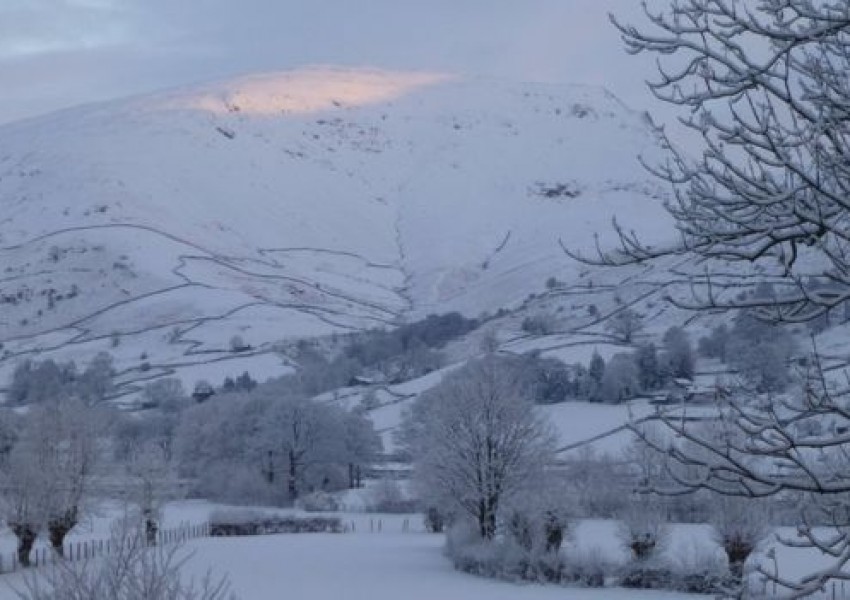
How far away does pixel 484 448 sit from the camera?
6009cm

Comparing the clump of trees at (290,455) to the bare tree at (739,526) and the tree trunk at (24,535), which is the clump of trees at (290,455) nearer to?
the tree trunk at (24,535)

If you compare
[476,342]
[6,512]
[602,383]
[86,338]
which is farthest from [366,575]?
[86,338]

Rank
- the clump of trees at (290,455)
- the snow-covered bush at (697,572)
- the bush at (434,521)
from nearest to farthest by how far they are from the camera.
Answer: the snow-covered bush at (697,572)
the bush at (434,521)
the clump of trees at (290,455)

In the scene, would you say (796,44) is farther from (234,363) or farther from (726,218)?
(234,363)

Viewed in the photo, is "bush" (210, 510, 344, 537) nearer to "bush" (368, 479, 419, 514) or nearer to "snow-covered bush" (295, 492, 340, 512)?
"bush" (368, 479, 419, 514)

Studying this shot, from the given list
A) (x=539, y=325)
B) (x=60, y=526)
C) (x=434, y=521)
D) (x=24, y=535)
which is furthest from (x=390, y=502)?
(x=539, y=325)

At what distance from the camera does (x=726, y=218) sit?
737 cm

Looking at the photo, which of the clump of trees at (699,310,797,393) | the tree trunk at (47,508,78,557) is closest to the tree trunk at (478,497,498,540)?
the clump of trees at (699,310,797,393)

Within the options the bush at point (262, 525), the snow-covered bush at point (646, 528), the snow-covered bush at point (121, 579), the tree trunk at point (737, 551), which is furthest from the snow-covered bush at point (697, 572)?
the snow-covered bush at point (121, 579)

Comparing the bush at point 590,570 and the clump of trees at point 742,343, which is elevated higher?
the clump of trees at point 742,343

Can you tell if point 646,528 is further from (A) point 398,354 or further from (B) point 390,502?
(A) point 398,354

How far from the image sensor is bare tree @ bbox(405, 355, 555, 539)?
194 ft

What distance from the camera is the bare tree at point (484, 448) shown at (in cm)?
5928

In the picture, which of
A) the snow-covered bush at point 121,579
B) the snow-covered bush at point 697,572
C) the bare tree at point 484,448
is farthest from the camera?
the bare tree at point 484,448
